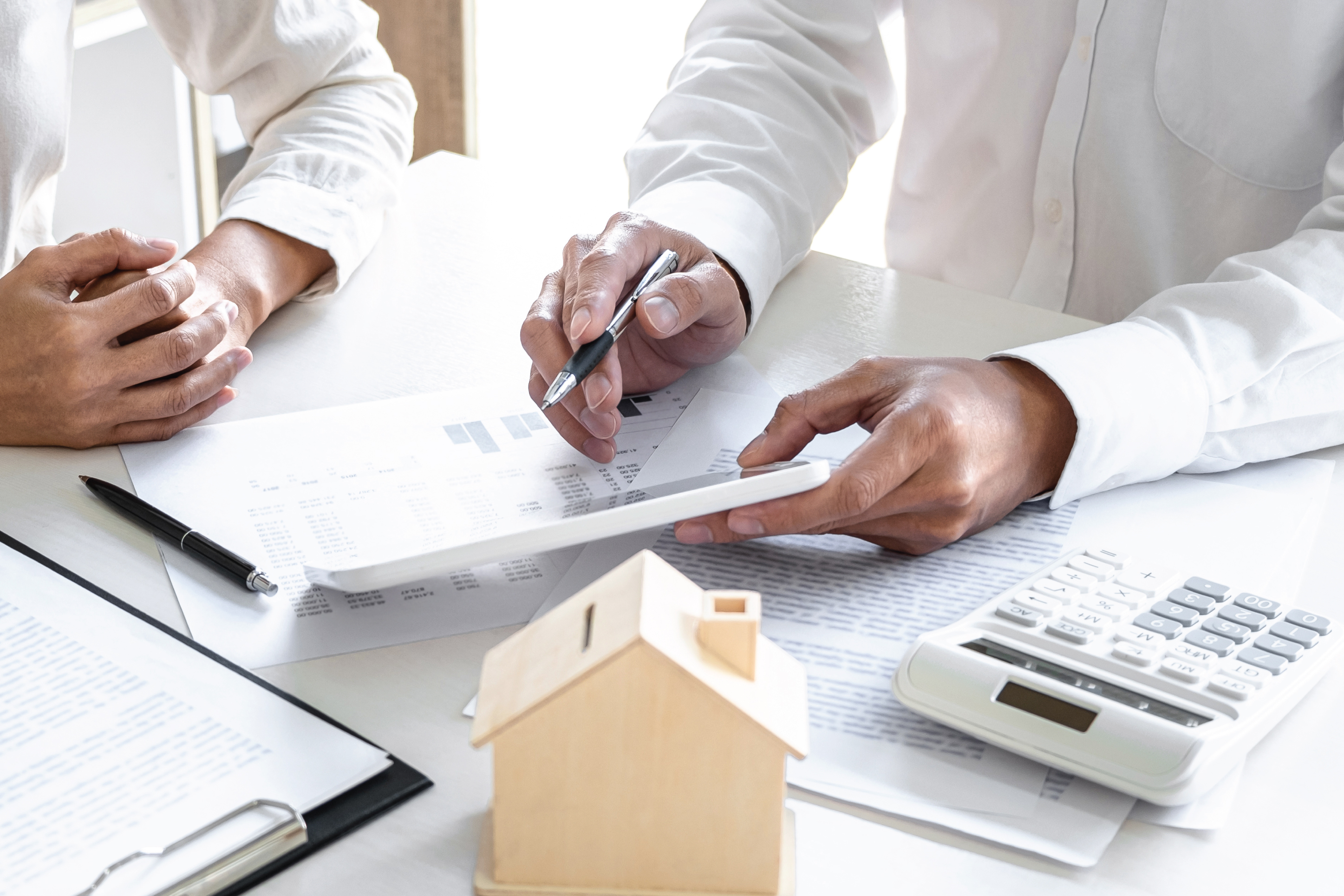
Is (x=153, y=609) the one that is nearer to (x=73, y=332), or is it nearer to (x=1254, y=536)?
(x=73, y=332)

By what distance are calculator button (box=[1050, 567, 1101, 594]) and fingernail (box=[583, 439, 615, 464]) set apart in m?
0.29

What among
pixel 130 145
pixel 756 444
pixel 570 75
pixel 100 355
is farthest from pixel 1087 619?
pixel 570 75

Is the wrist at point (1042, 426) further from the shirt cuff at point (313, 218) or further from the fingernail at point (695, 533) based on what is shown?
the shirt cuff at point (313, 218)

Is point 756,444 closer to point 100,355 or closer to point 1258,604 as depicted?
point 1258,604

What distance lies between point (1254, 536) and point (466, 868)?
513 millimetres

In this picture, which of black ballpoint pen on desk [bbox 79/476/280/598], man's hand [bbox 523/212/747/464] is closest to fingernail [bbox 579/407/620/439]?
man's hand [bbox 523/212/747/464]

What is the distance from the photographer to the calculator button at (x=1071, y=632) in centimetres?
54

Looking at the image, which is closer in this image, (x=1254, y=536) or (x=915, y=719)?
(x=915, y=719)

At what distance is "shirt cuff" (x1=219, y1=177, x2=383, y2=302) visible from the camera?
3.05 ft

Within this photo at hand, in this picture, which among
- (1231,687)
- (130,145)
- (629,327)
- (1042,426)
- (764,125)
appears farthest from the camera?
(130,145)

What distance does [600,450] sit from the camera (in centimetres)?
74

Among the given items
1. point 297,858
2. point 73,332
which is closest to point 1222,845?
point 297,858

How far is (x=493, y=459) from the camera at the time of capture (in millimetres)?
737

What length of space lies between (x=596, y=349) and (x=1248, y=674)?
421 mm
